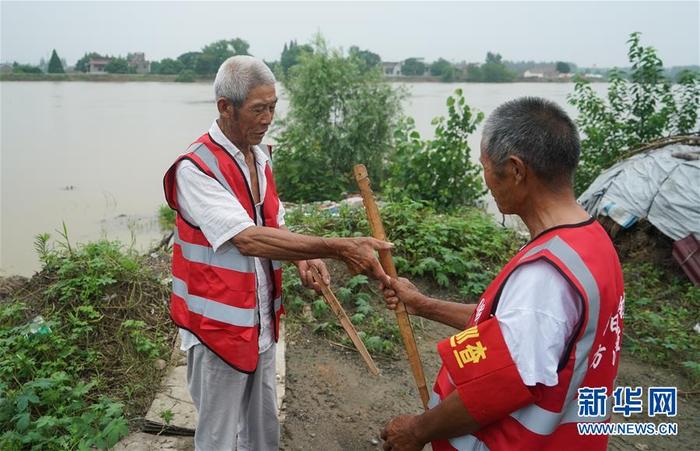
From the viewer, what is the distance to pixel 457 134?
7.38m

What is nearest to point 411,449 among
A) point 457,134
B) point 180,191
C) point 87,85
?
point 180,191

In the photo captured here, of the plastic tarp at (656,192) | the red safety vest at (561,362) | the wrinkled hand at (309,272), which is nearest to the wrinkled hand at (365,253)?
the wrinkled hand at (309,272)

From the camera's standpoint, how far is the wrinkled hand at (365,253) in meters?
2.17

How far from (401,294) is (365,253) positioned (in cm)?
24

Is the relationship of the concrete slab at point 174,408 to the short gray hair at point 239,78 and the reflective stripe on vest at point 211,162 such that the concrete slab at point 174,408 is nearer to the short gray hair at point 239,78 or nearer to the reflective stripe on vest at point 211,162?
the reflective stripe on vest at point 211,162

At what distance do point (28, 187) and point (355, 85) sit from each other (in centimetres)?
703

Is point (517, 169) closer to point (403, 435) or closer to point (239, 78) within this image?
point (403, 435)

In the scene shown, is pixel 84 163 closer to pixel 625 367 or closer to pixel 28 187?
pixel 28 187

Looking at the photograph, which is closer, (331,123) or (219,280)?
(219,280)

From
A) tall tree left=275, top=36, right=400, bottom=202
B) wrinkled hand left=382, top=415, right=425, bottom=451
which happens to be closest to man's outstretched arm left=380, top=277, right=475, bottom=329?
wrinkled hand left=382, top=415, right=425, bottom=451

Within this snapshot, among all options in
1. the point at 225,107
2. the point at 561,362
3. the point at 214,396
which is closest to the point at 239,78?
the point at 225,107

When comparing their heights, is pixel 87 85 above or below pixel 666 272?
above

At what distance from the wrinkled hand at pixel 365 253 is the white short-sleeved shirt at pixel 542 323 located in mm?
815

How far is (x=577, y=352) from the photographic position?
143 centimetres
